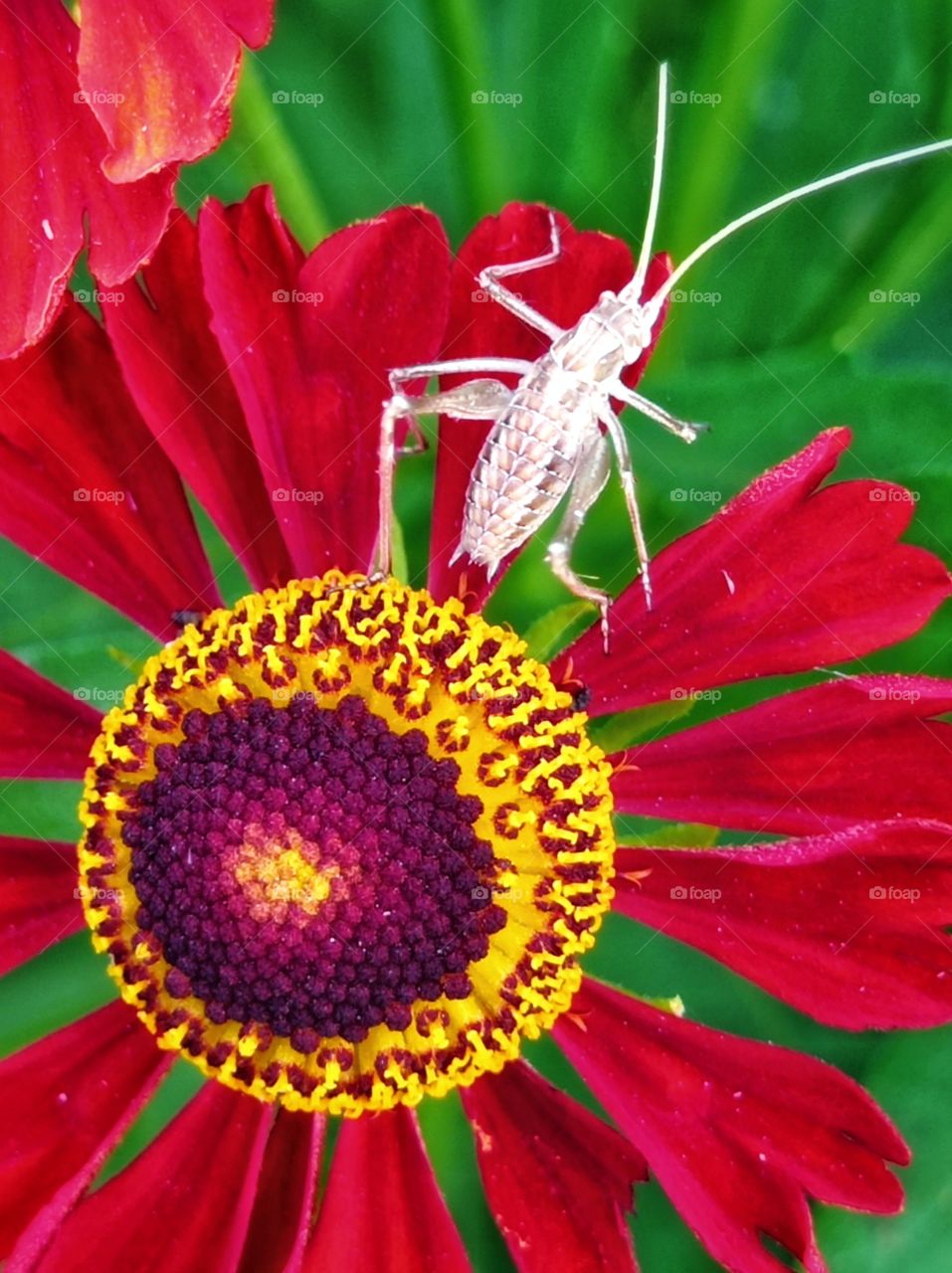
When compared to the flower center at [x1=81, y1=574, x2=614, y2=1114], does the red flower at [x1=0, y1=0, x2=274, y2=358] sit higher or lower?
higher

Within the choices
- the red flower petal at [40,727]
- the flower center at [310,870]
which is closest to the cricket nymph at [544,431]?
the flower center at [310,870]

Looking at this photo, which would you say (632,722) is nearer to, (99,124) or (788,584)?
(788,584)

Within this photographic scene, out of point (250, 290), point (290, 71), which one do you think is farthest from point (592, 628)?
point (290, 71)

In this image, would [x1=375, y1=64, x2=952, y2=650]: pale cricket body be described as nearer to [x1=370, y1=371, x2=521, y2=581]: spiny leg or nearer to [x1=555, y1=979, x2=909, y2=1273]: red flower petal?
[x1=370, y1=371, x2=521, y2=581]: spiny leg

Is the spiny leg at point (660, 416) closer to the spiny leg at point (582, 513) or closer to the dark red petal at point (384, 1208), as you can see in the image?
the spiny leg at point (582, 513)

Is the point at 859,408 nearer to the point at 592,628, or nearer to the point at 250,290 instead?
the point at 592,628

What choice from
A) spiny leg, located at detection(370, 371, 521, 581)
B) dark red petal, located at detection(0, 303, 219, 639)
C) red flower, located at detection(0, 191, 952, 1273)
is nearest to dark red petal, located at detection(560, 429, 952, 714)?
red flower, located at detection(0, 191, 952, 1273)

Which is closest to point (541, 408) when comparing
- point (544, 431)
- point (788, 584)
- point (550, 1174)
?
point (544, 431)
